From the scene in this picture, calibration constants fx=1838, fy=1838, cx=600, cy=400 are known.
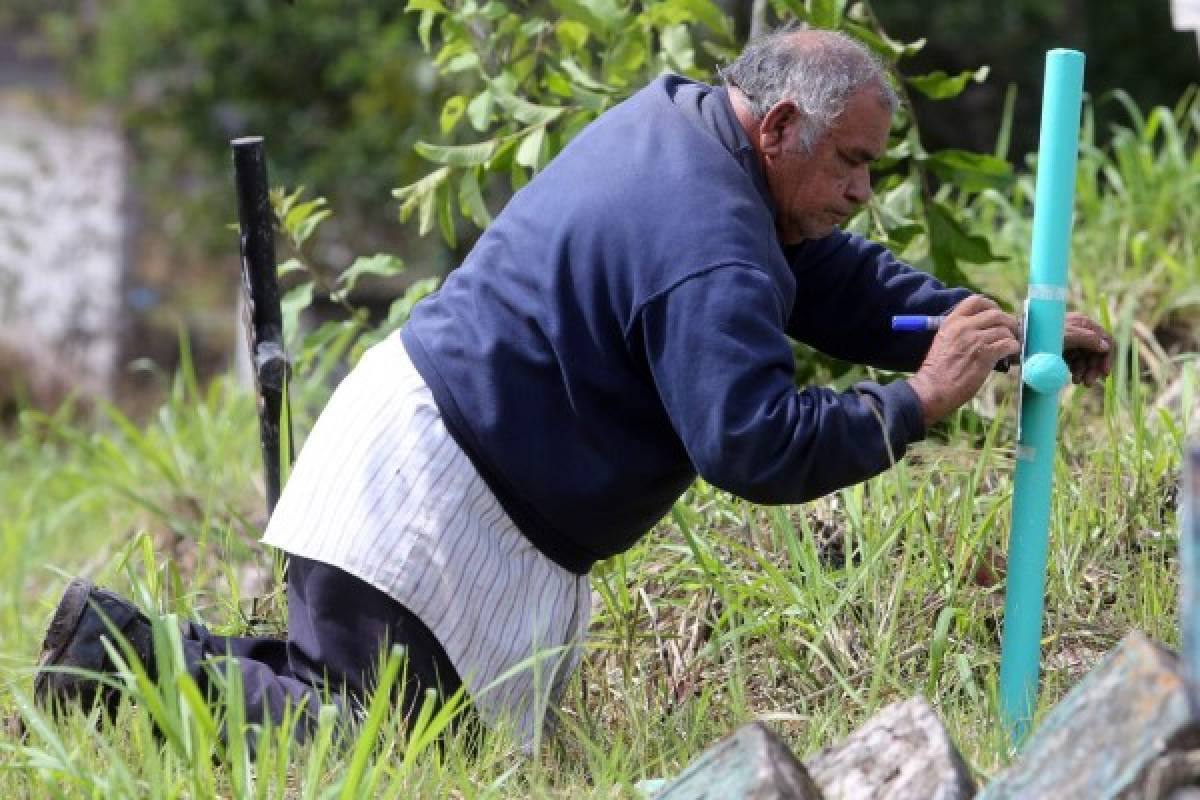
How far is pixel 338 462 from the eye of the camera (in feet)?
9.47

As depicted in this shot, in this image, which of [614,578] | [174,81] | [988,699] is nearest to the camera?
[988,699]

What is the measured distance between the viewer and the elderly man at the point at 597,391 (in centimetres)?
252

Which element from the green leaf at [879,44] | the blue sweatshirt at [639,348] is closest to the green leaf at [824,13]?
the green leaf at [879,44]

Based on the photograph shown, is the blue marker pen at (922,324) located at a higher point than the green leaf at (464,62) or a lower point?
lower

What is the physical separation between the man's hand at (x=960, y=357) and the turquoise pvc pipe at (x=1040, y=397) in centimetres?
8

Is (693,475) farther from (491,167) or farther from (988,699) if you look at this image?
(491,167)

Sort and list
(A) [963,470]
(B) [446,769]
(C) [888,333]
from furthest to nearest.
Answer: (A) [963,470], (C) [888,333], (B) [446,769]

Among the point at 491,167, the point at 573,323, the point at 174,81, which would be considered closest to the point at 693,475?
the point at 573,323

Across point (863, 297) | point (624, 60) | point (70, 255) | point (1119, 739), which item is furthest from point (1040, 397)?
point (70, 255)

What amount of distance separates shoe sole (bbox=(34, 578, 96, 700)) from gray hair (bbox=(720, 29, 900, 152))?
1256 millimetres

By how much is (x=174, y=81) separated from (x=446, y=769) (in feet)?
26.7

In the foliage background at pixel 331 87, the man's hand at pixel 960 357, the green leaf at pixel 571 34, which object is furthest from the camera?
the foliage background at pixel 331 87

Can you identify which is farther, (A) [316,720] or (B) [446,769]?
(A) [316,720]

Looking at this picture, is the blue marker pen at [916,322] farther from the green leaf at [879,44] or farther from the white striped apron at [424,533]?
the green leaf at [879,44]
